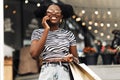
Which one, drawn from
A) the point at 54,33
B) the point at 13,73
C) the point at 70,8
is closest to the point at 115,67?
the point at 70,8

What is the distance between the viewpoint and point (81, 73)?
118 inches

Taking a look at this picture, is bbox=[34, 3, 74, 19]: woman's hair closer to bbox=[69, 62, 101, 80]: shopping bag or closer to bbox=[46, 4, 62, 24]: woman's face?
bbox=[46, 4, 62, 24]: woman's face

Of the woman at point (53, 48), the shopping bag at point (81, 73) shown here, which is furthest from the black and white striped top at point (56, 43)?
the shopping bag at point (81, 73)

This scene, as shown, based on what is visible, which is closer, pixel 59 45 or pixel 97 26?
pixel 59 45

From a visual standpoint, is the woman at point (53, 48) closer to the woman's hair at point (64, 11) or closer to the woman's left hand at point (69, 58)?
the woman's left hand at point (69, 58)

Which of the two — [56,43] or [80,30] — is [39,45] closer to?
[56,43]

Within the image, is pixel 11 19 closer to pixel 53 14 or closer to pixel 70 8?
pixel 70 8

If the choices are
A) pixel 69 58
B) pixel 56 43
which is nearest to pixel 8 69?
pixel 56 43

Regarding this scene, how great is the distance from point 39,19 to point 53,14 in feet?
10.2

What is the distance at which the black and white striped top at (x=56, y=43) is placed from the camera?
3082 mm

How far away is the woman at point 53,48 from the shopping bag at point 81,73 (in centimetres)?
5

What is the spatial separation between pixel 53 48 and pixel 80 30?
3.38 m

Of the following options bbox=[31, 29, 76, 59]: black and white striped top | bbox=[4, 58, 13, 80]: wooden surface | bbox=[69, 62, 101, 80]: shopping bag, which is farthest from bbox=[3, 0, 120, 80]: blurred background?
bbox=[69, 62, 101, 80]: shopping bag

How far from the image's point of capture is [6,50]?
6043 mm
